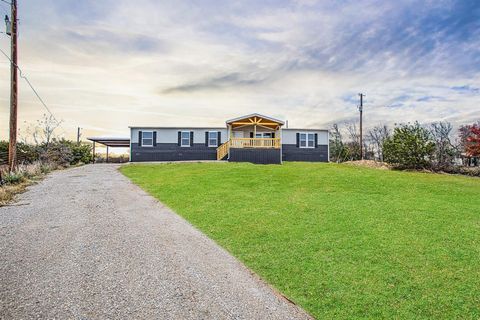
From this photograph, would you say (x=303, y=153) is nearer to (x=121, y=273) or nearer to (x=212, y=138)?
(x=212, y=138)

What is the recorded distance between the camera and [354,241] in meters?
6.00

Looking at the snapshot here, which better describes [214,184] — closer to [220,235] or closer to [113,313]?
[220,235]

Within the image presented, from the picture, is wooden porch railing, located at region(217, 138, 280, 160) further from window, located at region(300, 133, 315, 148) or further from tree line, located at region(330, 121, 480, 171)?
tree line, located at region(330, 121, 480, 171)

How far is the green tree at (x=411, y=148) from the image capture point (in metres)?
21.9

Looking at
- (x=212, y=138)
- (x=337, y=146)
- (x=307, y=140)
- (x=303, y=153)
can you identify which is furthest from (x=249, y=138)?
(x=337, y=146)

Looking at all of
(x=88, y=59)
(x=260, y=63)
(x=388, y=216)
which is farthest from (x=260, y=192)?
(x=88, y=59)

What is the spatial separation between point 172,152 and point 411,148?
1983cm

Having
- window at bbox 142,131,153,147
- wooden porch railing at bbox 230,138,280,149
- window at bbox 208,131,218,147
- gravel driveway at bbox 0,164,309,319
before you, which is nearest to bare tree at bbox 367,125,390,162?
wooden porch railing at bbox 230,138,280,149

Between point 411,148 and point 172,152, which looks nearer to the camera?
point 411,148

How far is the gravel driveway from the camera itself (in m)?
3.57

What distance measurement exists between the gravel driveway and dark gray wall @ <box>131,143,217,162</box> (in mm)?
20640

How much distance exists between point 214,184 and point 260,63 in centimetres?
974

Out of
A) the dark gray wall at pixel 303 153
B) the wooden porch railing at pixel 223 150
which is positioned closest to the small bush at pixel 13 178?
the wooden porch railing at pixel 223 150

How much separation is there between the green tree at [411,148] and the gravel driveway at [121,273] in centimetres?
1971
